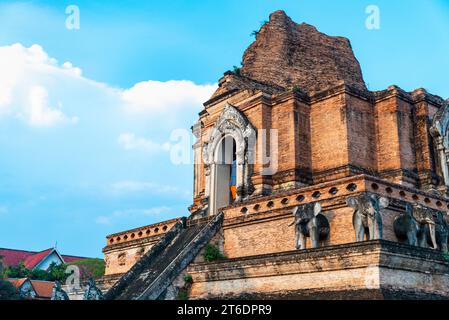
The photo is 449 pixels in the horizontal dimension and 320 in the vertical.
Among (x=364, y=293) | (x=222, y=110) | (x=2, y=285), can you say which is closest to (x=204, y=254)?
(x=364, y=293)

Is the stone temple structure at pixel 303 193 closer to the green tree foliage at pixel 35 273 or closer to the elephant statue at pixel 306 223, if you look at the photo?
the elephant statue at pixel 306 223

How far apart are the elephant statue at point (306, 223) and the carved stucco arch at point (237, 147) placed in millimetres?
5233

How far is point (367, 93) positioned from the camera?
64.1 ft

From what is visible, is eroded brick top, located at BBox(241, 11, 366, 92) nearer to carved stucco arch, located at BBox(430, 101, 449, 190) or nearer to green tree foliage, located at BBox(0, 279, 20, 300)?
carved stucco arch, located at BBox(430, 101, 449, 190)

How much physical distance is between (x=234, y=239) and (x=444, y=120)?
29.5 ft

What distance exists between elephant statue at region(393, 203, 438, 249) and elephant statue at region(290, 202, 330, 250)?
80.7 inches

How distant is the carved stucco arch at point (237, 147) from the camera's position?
762 inches

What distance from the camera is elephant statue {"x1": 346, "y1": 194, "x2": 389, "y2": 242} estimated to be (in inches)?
490

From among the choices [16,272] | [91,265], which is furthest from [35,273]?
[91,265]

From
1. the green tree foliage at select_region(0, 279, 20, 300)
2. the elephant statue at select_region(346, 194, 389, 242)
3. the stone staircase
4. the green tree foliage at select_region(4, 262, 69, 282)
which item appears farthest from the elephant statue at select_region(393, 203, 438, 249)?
the green tree foliage at select_region(4, 262, 69, 282)

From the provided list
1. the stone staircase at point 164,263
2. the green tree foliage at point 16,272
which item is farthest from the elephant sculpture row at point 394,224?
the green tree foliage at point 16,272

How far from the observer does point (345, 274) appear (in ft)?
37.4
